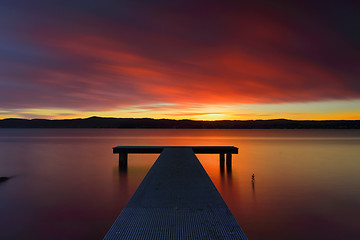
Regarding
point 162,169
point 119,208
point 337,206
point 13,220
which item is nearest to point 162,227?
point 162,169

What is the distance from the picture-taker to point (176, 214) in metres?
4.76

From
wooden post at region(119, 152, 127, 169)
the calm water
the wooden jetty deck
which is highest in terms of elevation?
the wooden jetty deck

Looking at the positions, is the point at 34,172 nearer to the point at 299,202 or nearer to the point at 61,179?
the point at 61,179

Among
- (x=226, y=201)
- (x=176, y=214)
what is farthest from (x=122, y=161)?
(x=176, y=214)

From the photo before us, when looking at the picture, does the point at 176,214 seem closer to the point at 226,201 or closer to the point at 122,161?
the point at 226,201

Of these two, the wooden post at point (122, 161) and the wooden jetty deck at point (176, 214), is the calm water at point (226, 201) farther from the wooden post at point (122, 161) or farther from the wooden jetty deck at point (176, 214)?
the wooden jetty deck at point (176, 214)

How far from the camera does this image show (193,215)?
4.71 metres

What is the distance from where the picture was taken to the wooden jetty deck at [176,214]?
389 cm

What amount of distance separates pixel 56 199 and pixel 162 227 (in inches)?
373

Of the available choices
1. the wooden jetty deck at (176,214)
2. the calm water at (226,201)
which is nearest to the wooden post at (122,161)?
the calm water at (226,201)

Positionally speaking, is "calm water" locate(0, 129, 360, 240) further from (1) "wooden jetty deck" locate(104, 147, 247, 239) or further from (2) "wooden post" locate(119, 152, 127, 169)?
(1) "wooden jetty deck" locate(104, 147, 247, 239)

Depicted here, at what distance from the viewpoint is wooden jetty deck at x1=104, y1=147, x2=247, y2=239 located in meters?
3.89

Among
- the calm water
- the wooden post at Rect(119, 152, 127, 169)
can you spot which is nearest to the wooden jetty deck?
the calm water

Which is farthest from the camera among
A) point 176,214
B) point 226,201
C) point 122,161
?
point 122,161
